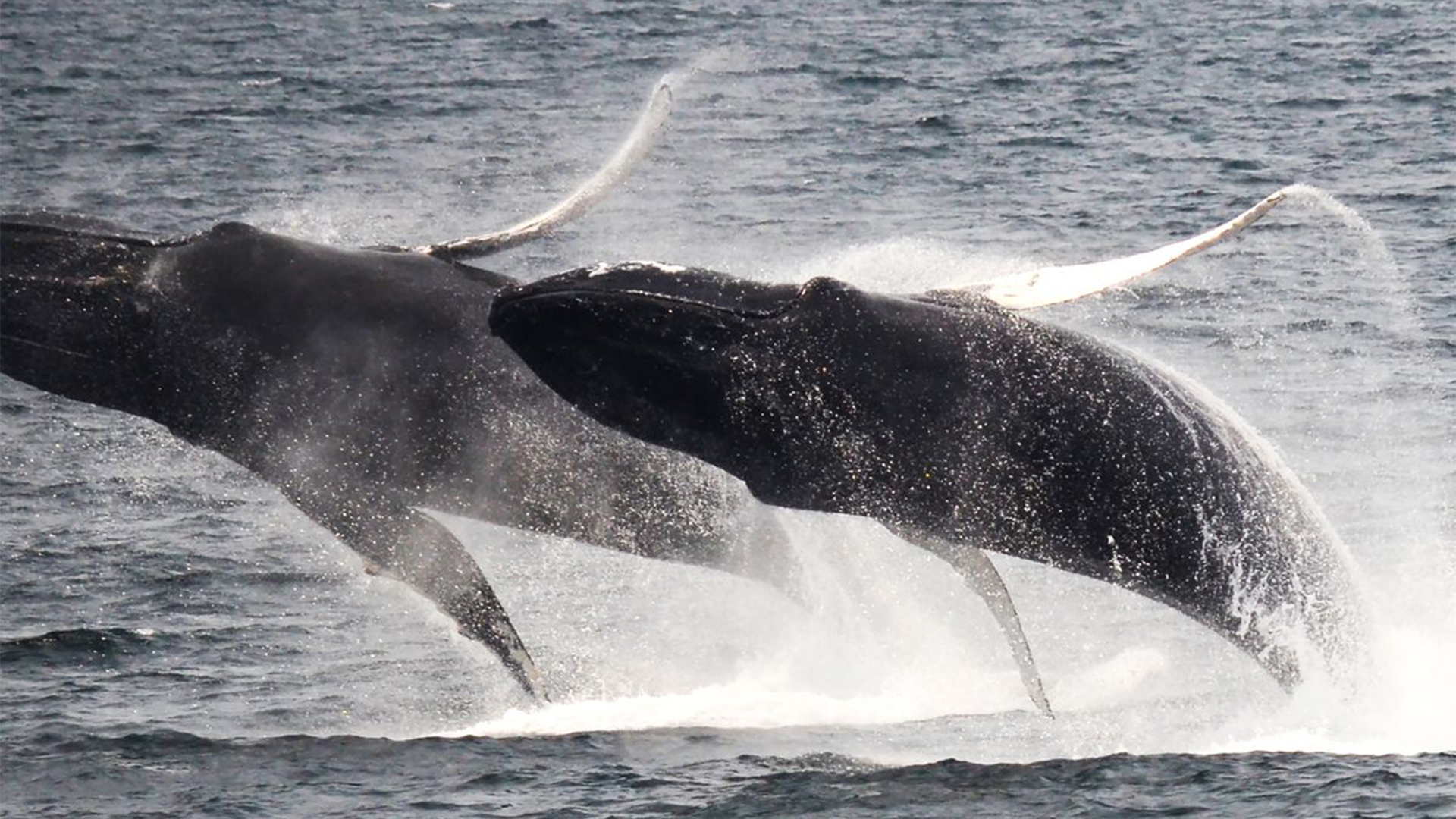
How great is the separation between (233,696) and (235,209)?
26463 mm

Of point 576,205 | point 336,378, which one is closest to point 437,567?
point 336,378

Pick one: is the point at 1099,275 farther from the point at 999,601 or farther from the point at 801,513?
the point at 801,513

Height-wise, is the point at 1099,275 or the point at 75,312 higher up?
the point at 1099,275

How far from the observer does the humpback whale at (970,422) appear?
603 inches

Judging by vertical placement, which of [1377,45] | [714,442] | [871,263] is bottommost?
[714,442]

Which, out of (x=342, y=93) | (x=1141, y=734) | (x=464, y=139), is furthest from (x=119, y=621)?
(x=342, y=93)

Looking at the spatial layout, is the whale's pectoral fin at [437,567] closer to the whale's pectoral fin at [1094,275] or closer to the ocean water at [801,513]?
the ocean water at [801,513]

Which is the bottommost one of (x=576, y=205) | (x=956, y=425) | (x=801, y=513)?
(x=956, y=425)

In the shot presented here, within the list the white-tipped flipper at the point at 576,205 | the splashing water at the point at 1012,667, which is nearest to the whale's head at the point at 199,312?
the white-tipped flipper at the point at 576,205

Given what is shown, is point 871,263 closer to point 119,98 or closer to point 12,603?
point 12,603

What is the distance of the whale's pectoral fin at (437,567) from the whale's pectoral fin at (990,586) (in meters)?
3.18

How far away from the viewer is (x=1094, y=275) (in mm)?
15891

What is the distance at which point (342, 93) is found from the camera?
61000 millimetres

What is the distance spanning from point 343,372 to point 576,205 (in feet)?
6.98
